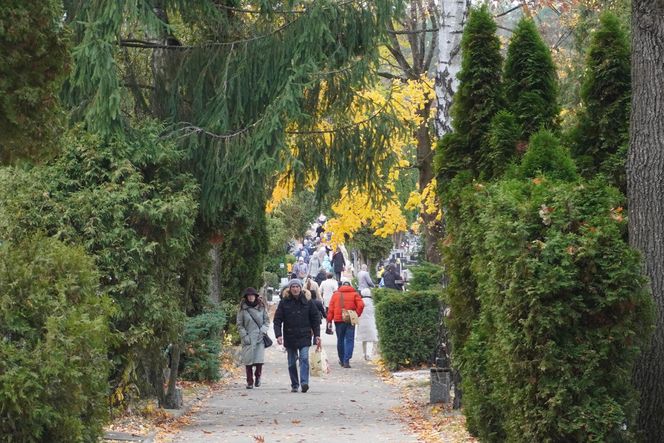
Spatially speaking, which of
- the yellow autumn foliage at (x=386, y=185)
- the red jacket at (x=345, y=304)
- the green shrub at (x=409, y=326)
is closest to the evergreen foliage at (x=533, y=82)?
the yellow autumn foliage at (x=386, y=185)

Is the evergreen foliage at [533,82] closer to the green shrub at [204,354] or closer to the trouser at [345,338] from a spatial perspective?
the green shrub at [204,354]

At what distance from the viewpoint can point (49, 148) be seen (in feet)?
26.4

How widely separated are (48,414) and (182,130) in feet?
27.7

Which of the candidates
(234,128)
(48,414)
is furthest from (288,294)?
(48,414)

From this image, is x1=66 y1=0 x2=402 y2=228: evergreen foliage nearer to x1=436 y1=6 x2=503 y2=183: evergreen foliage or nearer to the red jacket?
x1=436 y1=6 x2=503 y2=183: evergreen foliage

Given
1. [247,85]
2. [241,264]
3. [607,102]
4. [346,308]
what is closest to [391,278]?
[241,264]

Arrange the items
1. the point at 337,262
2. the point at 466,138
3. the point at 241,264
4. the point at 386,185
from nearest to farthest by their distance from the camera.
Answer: the point at 466,138 < the point at 386,185 < the point at 241,264 < the point at 337,262

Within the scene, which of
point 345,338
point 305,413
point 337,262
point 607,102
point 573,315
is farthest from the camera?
point 337,262

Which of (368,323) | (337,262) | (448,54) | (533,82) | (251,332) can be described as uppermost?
(448,54)

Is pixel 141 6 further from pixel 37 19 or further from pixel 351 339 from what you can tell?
pixel 351 339

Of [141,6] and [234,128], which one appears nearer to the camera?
[141,6]

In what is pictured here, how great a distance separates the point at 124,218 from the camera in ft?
47.8

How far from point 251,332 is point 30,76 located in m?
13.1

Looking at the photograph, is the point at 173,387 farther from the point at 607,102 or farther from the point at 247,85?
the point at 607,102
